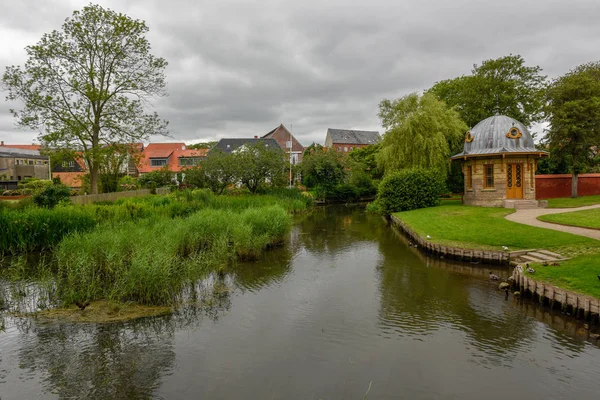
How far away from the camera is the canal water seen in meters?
6.11

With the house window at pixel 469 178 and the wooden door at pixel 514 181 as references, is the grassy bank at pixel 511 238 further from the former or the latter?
the house window at pixel 469 178

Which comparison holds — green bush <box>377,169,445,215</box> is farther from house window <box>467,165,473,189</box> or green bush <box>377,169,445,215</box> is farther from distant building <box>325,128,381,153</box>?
distant building <box>325,128,381,153</box>

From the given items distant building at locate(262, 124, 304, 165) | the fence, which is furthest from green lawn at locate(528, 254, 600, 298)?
distant building at locate(262, 124, 304, 165)

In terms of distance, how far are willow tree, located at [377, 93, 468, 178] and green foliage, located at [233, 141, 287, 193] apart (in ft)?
29.6

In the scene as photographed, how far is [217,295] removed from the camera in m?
10.5

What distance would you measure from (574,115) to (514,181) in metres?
6.26

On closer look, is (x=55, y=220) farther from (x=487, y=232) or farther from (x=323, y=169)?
(x=323, y=169)

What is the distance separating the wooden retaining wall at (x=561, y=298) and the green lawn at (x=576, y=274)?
208mm

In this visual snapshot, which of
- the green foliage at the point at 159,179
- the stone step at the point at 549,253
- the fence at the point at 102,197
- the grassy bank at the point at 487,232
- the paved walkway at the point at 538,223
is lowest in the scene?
the stone step at the point at 549,253

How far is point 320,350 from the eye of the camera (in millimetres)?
7418

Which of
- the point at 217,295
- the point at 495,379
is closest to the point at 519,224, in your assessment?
the point at 495,379

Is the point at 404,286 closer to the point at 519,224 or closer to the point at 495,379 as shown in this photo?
the point at 495,379

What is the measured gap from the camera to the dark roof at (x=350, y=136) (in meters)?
91.1

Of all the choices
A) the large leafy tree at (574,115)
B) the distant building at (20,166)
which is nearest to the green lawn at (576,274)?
the large leafy tree at (574,115)
